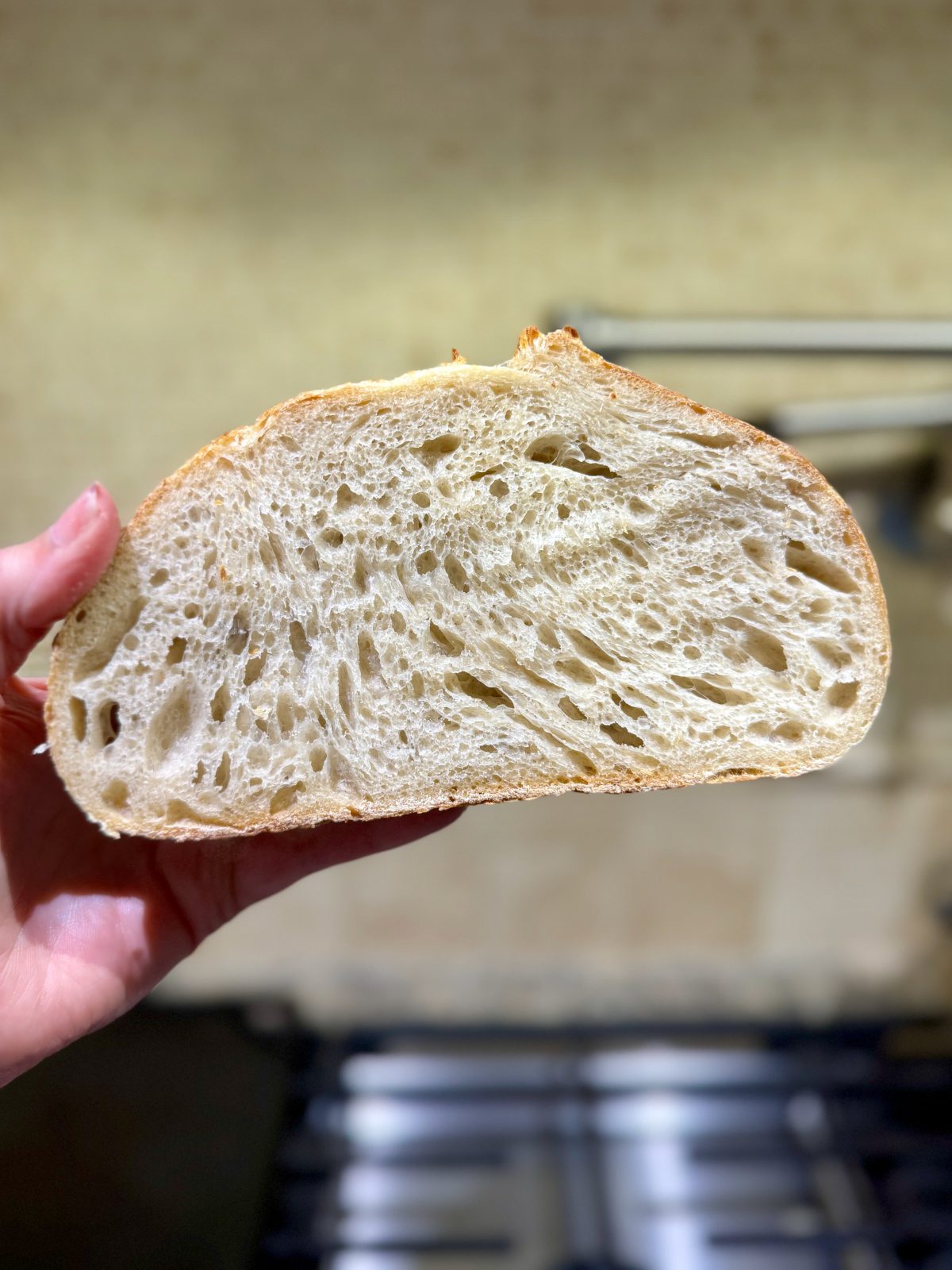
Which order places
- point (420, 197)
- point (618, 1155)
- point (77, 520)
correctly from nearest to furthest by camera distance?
1. point (77, 520)
2. point (420, 197)
3. point (618, 1155)

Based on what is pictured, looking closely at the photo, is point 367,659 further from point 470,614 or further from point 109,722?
point 109,722

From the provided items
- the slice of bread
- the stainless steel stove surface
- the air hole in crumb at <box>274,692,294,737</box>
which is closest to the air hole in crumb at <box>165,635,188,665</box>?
the slice of bread

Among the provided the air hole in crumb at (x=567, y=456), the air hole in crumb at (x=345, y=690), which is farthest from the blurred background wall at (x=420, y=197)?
the air hole in crumb at (x=345, y=690)

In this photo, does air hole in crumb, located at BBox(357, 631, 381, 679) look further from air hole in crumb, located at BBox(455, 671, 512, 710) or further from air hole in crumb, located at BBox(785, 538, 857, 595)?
air hole in crumb, located at BBox(785, 538, 857, 595)

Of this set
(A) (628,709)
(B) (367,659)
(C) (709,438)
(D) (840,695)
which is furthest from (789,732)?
(B) (367,659)

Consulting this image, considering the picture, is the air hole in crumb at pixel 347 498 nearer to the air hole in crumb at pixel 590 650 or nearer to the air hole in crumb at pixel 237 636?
the air hole in crumb at pixel 237 636

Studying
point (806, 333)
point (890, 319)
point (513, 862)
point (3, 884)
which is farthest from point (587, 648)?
point (513, 862)

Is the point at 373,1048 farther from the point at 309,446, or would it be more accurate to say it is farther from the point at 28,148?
the point at 28,148
